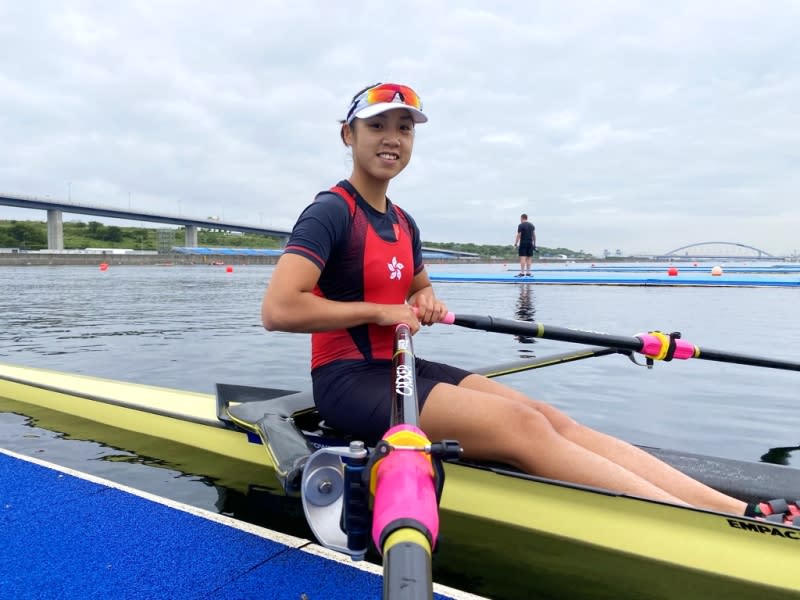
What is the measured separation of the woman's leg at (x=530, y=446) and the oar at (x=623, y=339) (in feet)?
2.38

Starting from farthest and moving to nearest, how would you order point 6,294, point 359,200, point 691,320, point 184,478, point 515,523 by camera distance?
point 6,294 → point 691,320 → point 184,478 → point 359,200 → point 515,523

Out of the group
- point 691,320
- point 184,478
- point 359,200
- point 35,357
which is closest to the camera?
point 359,200

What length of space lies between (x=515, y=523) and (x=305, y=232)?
1.66m

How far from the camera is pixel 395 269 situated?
290 centimetres

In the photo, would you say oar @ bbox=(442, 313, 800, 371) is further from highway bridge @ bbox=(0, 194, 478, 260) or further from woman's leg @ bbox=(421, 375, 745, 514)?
highway bridge @ bbox=(0, 194, 478, 260)

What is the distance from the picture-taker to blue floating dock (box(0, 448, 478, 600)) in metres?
2.27

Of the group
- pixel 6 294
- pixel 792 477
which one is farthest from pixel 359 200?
pixel 6 294

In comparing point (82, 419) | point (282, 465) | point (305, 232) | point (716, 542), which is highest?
point (305, 232)

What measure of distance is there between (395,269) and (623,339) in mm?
1811

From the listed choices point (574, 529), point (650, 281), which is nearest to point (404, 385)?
point (574, 529)

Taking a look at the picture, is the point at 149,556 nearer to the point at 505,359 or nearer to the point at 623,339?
the point at 623,339

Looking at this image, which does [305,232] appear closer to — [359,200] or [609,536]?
[359,200]

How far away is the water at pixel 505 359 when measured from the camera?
4.30 metres

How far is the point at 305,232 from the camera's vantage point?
2516 mm
